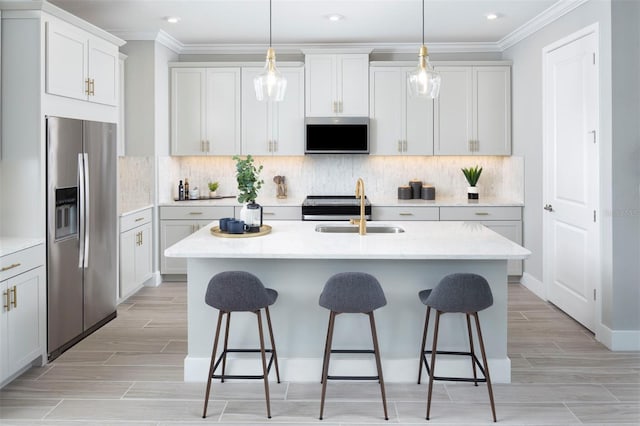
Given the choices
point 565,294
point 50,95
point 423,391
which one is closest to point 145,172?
point 50,95

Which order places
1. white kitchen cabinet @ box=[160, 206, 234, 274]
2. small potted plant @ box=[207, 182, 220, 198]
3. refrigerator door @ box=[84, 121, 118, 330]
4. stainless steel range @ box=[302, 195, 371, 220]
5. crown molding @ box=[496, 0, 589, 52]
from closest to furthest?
refrigerator door @ box=[84, 121, 118, 330], crown molding @ box=[496, 0, 589, 52], stainless steel range @ box=[302, 195, 371, 220], white kitchen cabinet @ box=[160, 206, 234, 274], small potted plant @ box=[207, 182, 220, 198]

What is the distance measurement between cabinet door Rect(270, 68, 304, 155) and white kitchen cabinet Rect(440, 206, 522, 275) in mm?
1812

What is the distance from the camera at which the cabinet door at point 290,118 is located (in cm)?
630

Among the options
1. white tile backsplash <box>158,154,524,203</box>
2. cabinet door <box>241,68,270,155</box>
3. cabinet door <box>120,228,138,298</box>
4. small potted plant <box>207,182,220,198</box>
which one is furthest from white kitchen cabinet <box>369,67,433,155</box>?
cabinet door <box>120,228,138,298</box>

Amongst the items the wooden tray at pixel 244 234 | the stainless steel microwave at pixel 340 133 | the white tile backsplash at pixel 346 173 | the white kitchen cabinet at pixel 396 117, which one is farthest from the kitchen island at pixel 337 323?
the white tile backsplash at pixel 346 173

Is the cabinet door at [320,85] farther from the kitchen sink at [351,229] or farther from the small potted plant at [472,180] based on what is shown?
the kitchen sink at [351,229]

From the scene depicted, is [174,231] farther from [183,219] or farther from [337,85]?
[337,85]

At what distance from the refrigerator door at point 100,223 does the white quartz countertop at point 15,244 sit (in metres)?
0.54

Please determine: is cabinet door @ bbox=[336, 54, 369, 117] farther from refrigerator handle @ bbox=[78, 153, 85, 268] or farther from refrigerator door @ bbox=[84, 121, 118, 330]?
refrigerator handle @ bbox=[78, 153, 85, 268]

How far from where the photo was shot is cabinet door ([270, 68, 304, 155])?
6297 millimetres

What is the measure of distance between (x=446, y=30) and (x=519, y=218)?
2136 millimetres

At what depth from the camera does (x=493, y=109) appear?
6297 millimetres

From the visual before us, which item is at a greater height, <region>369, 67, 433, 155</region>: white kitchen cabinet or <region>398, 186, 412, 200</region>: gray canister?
<region>369, 67, 433, 155</region>: white kitchen cabinet

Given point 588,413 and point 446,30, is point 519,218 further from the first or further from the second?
point 588,413
